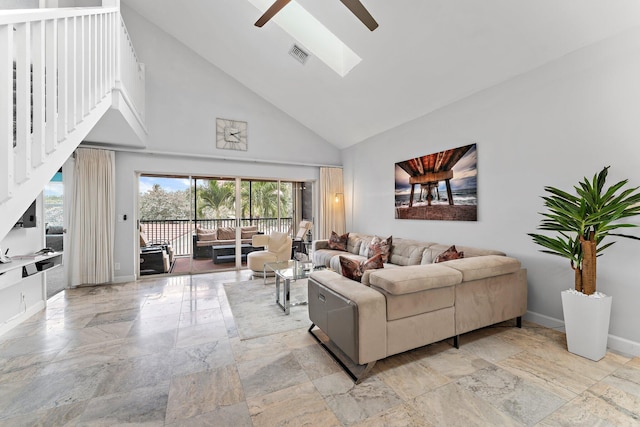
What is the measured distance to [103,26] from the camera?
267cm

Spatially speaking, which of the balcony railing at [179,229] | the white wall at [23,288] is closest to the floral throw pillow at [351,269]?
the white wall at [23,288]

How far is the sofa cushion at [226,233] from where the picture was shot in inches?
235

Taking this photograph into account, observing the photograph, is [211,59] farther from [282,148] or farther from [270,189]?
[270,189]

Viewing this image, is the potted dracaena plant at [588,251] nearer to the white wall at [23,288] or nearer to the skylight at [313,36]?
the skylight at [313,36]

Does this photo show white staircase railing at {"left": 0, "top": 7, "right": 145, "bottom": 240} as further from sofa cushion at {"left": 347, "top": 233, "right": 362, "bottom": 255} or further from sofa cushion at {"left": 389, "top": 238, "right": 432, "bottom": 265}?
sofa cushion at {"left": 347, "top": 233, "right": 362, "bottom": 255}

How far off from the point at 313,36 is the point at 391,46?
145 centimetres

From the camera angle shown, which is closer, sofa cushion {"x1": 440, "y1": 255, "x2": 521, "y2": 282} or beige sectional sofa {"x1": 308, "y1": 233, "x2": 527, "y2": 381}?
beige sectional sofa {"x1": 308, "y1": 233, "x2": 527, "y2": 381}

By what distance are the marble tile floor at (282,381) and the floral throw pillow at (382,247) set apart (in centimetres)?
188

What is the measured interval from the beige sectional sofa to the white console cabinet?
2996 mm

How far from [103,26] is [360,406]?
411 cm

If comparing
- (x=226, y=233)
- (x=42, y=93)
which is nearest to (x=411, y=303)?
(x=42, y=93)

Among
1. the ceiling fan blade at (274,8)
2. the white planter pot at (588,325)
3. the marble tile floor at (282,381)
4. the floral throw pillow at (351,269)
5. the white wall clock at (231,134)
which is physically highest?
the ceiling fan blade at (274,8)

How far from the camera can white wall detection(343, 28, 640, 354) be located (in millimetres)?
2383

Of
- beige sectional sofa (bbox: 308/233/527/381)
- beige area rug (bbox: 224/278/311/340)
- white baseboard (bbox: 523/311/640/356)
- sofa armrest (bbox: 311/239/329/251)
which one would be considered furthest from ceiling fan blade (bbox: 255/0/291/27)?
white baseboard (bbox: 523/311/640/356)
